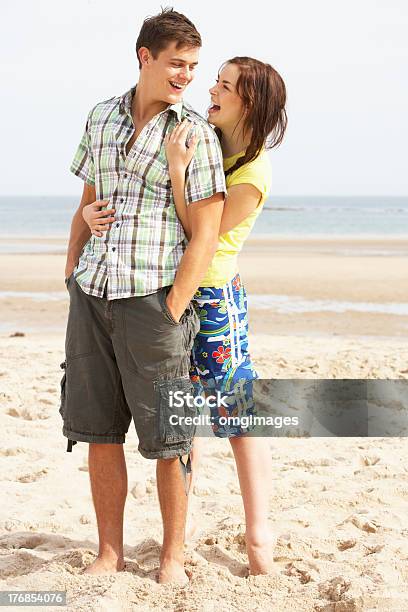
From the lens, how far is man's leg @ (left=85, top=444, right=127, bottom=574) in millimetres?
3064

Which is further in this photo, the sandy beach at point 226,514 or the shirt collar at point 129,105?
the sandy beach at point 226,514

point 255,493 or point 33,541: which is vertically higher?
point 255,493

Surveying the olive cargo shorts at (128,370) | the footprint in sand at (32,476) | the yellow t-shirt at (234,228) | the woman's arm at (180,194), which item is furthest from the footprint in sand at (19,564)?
the woman's arm at (180,194)

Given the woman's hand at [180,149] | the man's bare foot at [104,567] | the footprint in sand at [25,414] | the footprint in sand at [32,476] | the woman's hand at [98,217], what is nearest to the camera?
the woman's hand at [180,149]

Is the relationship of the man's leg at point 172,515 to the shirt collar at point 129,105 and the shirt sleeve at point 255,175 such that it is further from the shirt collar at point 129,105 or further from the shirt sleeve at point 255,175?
the shirt collar at point 129,105

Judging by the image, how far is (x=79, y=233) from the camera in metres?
3.14

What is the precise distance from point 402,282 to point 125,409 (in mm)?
11372

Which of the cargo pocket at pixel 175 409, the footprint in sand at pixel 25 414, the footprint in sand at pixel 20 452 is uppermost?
the cargo pocket at pixel 175 409

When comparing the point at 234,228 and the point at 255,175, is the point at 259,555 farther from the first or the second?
the point at 255,175

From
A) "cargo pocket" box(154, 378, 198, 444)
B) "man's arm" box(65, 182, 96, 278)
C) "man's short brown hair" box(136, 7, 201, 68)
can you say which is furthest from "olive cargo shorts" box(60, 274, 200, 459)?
"man's short brown hair" box(136, 7, 201, 68)

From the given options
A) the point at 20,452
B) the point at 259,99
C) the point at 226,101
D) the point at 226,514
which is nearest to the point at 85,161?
the point at 226,101

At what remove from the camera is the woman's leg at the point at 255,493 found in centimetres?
306

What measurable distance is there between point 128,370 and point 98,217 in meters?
0.54

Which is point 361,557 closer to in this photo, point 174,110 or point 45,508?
point 45,508
